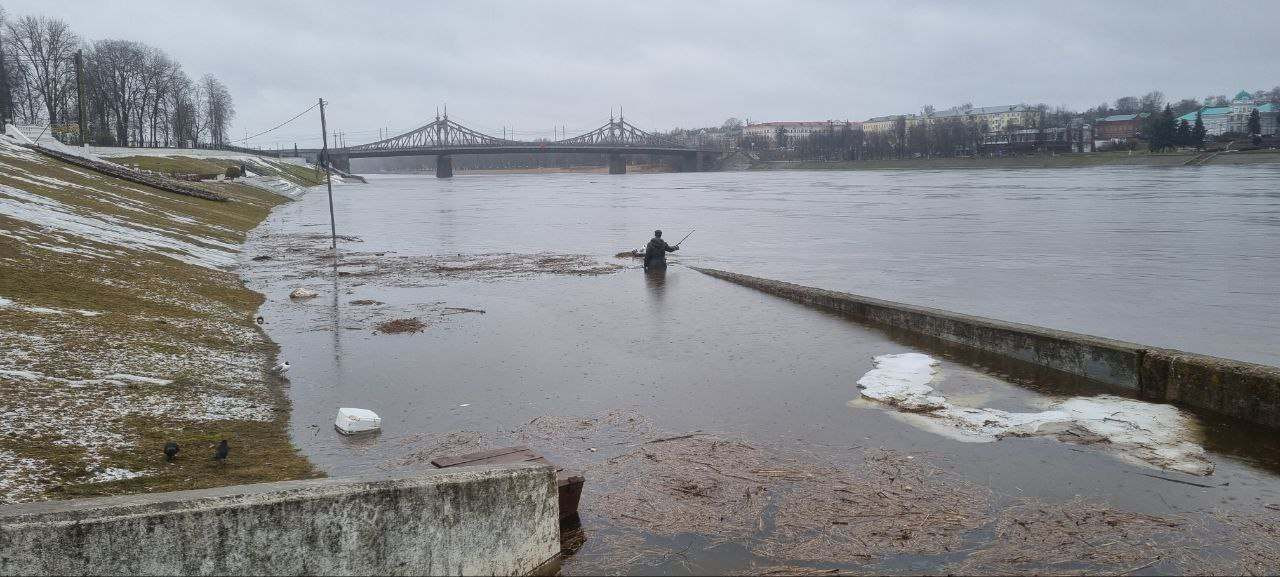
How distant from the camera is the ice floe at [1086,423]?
8367 mm

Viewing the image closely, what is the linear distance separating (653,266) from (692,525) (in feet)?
53.5

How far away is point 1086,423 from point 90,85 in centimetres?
8652

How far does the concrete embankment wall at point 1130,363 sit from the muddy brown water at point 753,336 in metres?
0.37

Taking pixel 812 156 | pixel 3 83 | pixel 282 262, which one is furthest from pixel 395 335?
pixel 812 156

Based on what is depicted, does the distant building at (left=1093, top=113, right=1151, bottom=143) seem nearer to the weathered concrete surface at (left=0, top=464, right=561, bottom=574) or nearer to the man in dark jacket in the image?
the man in dark jacket

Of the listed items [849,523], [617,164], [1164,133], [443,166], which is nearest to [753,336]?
[849,523]

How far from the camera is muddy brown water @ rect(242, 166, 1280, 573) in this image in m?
8.18

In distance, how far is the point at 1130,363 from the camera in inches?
408

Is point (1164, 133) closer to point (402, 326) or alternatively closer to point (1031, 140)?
point (1031, 140)

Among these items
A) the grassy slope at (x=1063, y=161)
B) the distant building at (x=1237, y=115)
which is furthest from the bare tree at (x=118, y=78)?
the distant building at (x=1237, y=115)

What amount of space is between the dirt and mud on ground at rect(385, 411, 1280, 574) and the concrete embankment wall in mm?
2753

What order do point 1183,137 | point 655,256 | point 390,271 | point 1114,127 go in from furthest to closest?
point 1114,127 < point 1183,137 < point 390,271 < point 655,256

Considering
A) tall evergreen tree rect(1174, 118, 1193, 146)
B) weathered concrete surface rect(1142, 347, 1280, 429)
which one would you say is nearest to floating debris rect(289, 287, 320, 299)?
weathered concrete surface rect(1142, 347, 1280, 429)

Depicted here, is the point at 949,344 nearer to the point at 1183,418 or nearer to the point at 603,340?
the point at 1183,418
